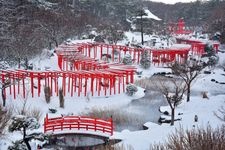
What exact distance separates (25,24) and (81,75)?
17.6 metres

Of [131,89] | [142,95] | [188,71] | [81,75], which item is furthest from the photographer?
[142,95]

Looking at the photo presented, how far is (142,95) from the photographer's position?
3362cm

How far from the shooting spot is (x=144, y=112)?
94.2 feet

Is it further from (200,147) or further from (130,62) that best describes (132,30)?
(200,147)

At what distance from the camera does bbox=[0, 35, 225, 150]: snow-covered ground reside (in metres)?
19.7

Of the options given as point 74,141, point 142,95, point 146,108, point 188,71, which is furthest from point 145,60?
point 74,141

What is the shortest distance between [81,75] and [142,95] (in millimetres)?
6212

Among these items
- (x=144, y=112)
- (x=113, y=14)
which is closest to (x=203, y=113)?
(x=144, y=112)

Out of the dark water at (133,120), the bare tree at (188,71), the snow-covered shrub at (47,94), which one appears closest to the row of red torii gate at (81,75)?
the snow-covered shrub at (47,94)

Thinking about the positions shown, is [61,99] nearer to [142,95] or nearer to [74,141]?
[74,141]

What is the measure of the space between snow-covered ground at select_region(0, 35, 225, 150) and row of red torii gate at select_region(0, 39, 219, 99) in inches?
48.0

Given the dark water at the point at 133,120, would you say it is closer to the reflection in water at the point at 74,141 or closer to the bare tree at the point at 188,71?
the reflection in water at the point at 74,141

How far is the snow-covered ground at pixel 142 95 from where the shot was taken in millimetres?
19748

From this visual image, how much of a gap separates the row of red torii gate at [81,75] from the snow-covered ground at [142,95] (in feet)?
4.00
